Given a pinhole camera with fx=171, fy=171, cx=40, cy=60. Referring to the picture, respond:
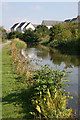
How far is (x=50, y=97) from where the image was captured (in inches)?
204

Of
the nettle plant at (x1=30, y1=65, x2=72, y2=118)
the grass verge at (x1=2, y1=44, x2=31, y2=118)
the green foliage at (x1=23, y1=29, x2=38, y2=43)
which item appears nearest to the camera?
the nettle plant at (x1=30, y1=65, x2=72, y2=118)

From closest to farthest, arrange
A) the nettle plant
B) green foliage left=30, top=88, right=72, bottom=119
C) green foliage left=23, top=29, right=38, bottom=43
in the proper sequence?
1. green foliage left=30, top=88, right=72, bottom=119
2. the nettle plant
3. green foliage left=23, top=29, right=38, bottom=43

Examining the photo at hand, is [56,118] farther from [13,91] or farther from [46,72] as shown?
[13,91]

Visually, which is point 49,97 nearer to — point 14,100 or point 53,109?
point 53,109

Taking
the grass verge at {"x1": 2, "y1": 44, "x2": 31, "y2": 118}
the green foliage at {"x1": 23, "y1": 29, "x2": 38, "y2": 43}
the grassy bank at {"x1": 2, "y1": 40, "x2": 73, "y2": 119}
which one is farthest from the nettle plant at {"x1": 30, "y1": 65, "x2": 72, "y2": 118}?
the green foliage at {"x1": 23, "y1": 29, "x2": 38, "y2": 43}

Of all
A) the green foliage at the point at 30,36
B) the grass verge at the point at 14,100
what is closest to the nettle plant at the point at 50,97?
the grass verge at the point at 14,100

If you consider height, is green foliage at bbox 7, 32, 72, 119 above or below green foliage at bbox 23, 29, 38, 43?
below

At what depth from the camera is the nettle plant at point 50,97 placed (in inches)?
190

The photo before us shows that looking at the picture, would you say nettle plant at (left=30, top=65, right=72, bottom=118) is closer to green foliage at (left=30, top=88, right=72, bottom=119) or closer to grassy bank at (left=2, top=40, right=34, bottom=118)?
green foliage at (left=30, top=88, right=72, bottom=119)

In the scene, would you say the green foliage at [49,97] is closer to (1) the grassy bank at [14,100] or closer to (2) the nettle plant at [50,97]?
(2) the nettle plant at [50,97]

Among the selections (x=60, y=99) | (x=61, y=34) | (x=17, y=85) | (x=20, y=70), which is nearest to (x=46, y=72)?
(x=60, y=99)

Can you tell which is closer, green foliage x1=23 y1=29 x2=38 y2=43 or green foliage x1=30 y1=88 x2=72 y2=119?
green foliage x1=30 y1=88 x2=72 y2=119

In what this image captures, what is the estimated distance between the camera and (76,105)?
6.50 m

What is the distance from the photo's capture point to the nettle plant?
15.8ft
